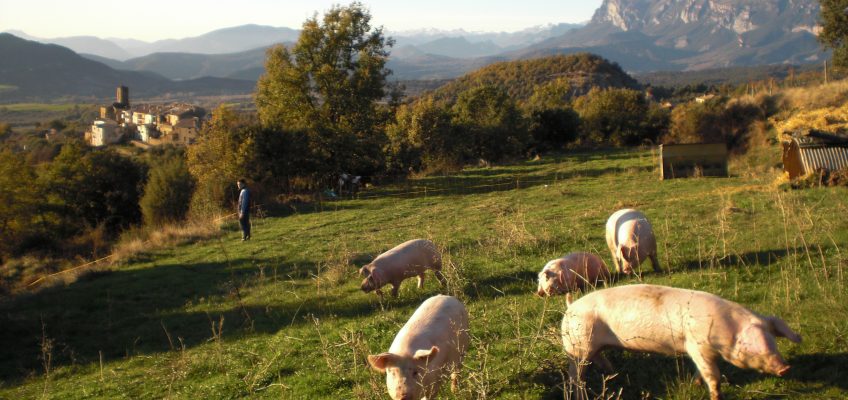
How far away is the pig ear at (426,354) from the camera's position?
5514 millimetres

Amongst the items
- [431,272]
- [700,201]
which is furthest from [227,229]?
[700,201]

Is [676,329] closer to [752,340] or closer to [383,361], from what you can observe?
[752,340]

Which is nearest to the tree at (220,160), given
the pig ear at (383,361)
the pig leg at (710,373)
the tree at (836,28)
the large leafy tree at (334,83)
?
the large leafy tree at (334,83)

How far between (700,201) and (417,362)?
13982 mm

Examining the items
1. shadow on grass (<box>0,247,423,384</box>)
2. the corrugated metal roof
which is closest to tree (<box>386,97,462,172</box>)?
the corrugated metal roof

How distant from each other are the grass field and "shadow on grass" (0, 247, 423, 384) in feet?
0.19

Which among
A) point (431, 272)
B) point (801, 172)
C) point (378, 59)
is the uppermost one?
point (378, 59)

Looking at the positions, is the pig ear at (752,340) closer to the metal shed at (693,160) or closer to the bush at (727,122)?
the metal shed at (693,160)

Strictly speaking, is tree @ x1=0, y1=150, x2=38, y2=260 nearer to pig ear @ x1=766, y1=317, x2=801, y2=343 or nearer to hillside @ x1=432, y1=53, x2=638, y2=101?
pig ear @ x1=766, y1=317, x2=801, y2=343

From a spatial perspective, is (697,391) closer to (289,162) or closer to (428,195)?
(428,195)

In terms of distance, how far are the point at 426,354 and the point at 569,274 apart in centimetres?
436

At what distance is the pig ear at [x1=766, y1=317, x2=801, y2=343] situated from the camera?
4.94 metres

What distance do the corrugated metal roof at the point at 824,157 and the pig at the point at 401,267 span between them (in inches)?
529

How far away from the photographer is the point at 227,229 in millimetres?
23219
